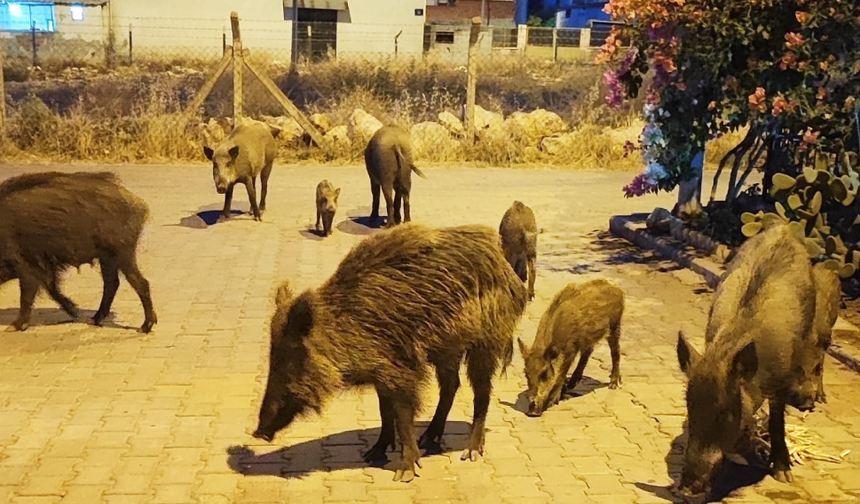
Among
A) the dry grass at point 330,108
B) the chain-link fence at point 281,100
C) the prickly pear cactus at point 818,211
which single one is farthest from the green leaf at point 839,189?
the chain-link fence at point 281,100

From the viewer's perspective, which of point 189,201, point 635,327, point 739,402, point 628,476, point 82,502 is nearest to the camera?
point 739,402

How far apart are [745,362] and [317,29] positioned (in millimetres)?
29282

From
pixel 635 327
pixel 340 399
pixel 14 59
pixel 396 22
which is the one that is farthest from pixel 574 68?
pixel 340 399

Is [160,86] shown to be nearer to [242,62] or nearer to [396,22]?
[242,62]

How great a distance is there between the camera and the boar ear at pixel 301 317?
4371 mm

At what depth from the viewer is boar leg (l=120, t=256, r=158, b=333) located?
22.4ft

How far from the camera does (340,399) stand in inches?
229

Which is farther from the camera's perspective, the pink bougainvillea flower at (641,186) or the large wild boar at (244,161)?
the large wild boar at (244,161)

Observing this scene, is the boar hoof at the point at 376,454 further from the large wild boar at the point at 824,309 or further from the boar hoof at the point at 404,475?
the large wild boar at the point at 824,309

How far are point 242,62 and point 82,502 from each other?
41.1ft

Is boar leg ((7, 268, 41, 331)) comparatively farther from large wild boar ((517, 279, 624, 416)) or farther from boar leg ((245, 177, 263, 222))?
boar leg ((245, 177, 263, 222))

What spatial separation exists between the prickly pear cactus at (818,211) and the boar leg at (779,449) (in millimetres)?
2832

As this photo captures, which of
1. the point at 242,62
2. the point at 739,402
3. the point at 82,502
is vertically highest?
the point at 242,62

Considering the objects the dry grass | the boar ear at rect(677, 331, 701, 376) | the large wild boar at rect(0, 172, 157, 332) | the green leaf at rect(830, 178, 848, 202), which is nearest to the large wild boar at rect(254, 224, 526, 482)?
the boar ear at rect(677, 331, 701, 376)
